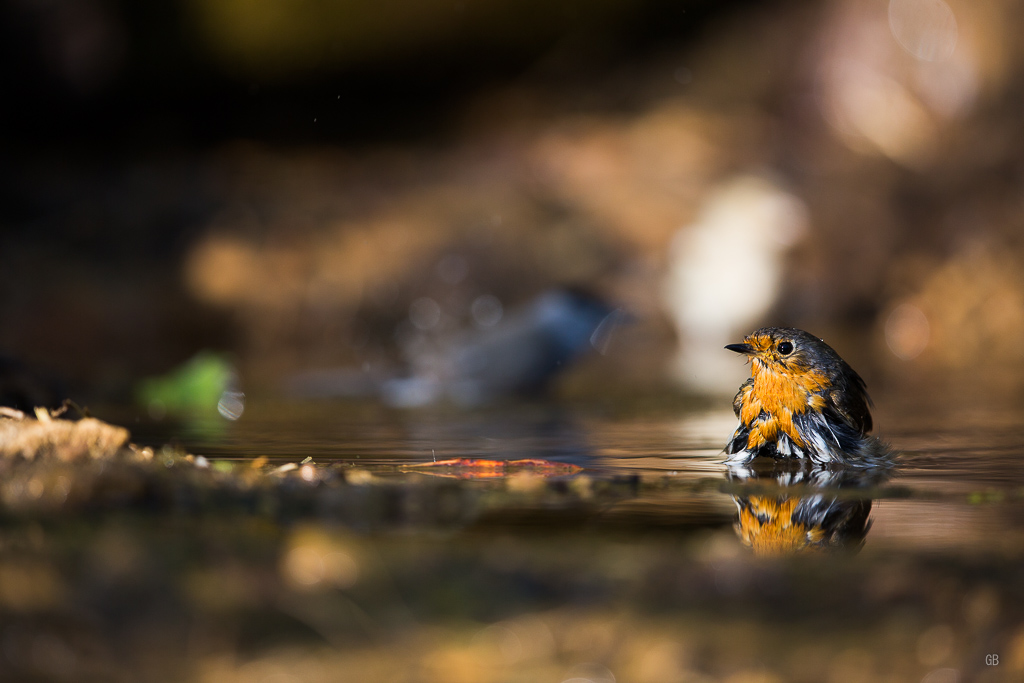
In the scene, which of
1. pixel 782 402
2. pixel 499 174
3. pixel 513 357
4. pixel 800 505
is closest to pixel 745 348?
pixel 782 402

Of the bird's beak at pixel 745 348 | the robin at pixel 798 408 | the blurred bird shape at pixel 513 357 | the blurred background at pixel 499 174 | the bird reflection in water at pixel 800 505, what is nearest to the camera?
the bird reflection in water at pixel 800 505

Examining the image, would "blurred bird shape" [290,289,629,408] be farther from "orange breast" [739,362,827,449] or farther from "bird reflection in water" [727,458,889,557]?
"bird reflection in water" [727,458,889,557]

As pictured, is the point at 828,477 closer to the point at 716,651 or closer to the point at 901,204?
the point at 716,651

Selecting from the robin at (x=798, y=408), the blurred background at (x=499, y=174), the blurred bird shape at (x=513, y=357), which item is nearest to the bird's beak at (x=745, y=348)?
the robin at (x=798, y=408)

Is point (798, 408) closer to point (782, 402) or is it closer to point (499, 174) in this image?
point (782, 402)

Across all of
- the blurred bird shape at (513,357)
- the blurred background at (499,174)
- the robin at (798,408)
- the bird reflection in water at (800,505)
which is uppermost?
the blurred background at (499,174)

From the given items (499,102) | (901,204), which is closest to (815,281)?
(901,204)

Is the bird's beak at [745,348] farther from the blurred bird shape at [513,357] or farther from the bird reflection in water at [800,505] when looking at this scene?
the blurred bird shape at [513,357]
